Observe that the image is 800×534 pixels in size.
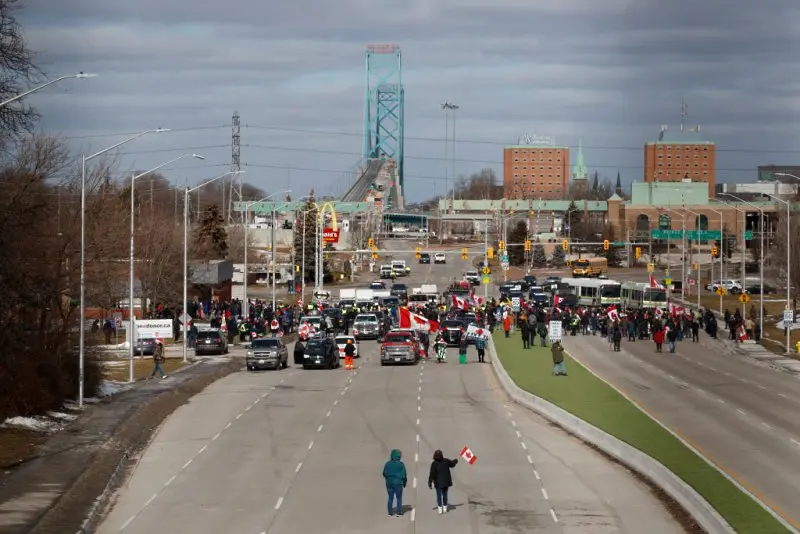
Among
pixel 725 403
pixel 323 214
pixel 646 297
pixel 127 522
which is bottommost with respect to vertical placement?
pixel 127 522

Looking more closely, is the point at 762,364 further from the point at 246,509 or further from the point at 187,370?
the point at 246,509

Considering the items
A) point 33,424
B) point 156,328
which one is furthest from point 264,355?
point 33,424

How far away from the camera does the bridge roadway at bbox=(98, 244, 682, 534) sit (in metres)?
24.1

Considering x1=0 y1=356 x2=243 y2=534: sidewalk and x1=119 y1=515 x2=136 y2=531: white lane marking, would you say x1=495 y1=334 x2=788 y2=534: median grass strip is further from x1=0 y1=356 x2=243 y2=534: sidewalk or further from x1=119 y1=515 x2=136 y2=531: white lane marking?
x1=0 y1=356 x2=243 y2=534: sidewalk

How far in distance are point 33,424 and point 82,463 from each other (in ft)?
22.9

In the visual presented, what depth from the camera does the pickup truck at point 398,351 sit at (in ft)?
194

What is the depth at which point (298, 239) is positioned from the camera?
14462 centimetres

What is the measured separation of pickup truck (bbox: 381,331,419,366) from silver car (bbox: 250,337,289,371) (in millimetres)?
4616

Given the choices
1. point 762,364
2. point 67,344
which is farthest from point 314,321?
point 67,344

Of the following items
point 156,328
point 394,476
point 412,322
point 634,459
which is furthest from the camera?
point 412,322

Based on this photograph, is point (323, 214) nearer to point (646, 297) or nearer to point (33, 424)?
point (646, 297)

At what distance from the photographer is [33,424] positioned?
3616 centimetres

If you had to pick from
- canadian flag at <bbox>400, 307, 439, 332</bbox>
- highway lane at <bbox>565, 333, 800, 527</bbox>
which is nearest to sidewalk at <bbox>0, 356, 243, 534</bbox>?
highway lane at <bbox>565, 333, 800, 527</bbox>

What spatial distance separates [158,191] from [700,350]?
86.1 metres
